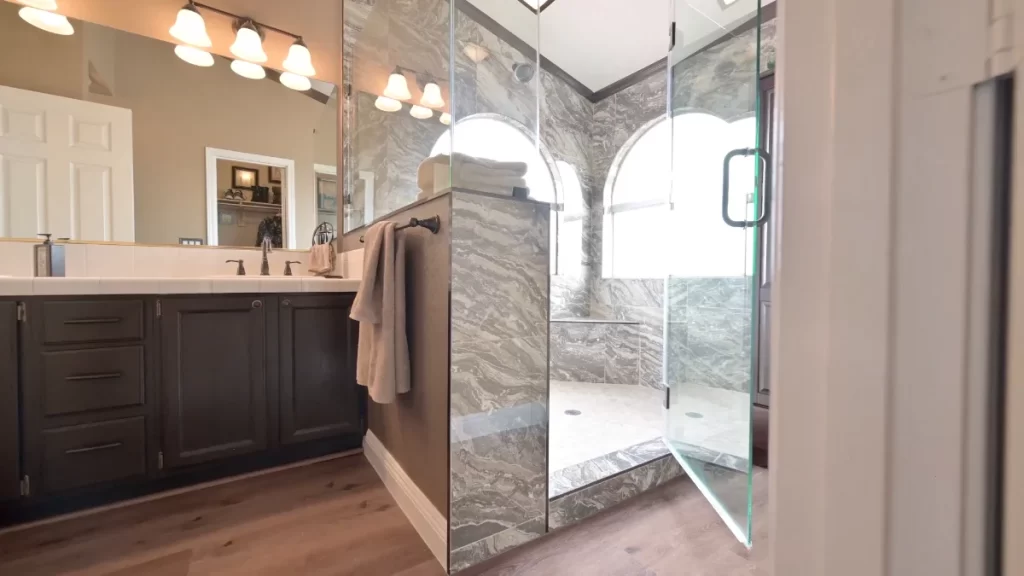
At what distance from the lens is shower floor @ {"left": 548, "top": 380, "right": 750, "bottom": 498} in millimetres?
1529

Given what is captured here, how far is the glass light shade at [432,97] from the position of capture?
1480 millimetres

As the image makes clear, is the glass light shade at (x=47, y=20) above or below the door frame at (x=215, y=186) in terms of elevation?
above

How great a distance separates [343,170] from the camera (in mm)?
2498

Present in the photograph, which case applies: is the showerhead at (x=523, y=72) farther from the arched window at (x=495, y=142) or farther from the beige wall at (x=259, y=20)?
the beige wall at (x=259, y=20)

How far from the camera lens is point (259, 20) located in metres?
2.25

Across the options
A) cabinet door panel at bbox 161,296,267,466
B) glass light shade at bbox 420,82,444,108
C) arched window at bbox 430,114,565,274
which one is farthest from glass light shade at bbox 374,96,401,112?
cabinet door panel at bbox 161,296,267,466

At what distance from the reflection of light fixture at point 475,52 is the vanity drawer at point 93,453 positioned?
191cm

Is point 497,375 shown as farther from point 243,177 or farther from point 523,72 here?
point 243,177

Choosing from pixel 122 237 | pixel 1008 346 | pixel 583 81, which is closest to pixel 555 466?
pixel 1008 346

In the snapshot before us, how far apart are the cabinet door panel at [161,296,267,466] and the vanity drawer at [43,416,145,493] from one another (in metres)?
0.10

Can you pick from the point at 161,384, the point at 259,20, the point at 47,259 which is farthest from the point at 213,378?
the point at 259,20

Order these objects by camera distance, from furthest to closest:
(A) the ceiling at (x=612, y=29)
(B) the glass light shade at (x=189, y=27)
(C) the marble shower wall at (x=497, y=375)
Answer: (B) the glass light shade at (x=189, y=27) → (A) the ceiling at (x=612, y=29) → (C) the marble shower wall at (x=497, y=375)

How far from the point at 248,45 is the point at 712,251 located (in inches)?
108

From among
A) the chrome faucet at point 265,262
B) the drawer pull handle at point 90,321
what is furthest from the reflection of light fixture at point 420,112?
the drawer pull handle at point 90,321
